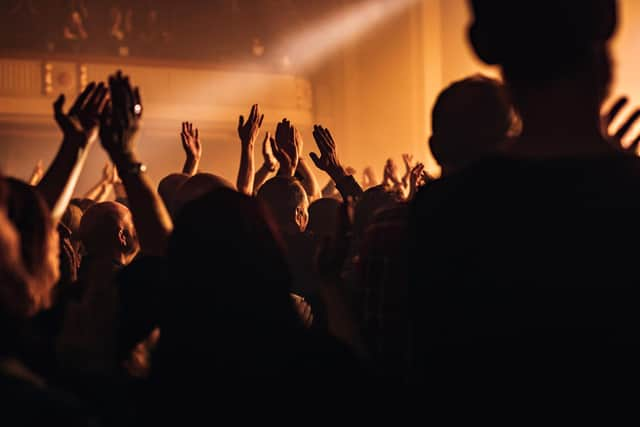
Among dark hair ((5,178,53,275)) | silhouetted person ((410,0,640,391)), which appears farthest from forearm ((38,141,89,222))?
silhouetted person ((410,0,640,391))

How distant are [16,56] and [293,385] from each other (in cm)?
1527

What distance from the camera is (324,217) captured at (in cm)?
446

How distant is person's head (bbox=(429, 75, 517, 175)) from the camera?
7.91 feet

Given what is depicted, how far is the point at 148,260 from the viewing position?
262 centimetres

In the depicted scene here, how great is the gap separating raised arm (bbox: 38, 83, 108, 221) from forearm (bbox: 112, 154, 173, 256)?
16 cm

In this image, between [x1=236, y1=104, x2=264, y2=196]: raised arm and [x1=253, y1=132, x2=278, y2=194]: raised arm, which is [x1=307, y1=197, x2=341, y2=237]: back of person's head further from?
[x1=253, y1=132, x2=278, y2=194]: raised arm

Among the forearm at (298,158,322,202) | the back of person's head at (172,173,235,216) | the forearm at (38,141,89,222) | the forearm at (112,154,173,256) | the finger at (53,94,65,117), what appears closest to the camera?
the forearm at (112,154,173,256)

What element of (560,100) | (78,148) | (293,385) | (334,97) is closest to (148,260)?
(78,148)

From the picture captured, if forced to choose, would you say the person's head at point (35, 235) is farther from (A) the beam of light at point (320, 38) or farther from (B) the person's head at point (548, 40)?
(A) the beam of light at point (320, 38)

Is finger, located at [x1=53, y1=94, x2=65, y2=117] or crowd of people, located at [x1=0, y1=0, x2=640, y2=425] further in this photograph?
finger, located at [x1=53, y1=94, x2=65, y2=117]

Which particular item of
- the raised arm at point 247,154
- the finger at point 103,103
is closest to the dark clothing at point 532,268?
the finger at point 103,103

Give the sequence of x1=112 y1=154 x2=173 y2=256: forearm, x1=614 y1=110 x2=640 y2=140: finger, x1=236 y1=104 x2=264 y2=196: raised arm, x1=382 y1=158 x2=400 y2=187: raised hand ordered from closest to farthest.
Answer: x1=614 y1=110 x2=640 y2=140: finger
x1=112 y1=154 x2=173 y2=256: forearm
x1=236 y1=104 x2=264 y2=196: raised arm
x1=382 y1=158 x2=400 y2=187: raised hand

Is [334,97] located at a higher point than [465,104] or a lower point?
higher

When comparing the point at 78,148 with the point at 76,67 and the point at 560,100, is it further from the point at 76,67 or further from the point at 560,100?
the point at 76,67
